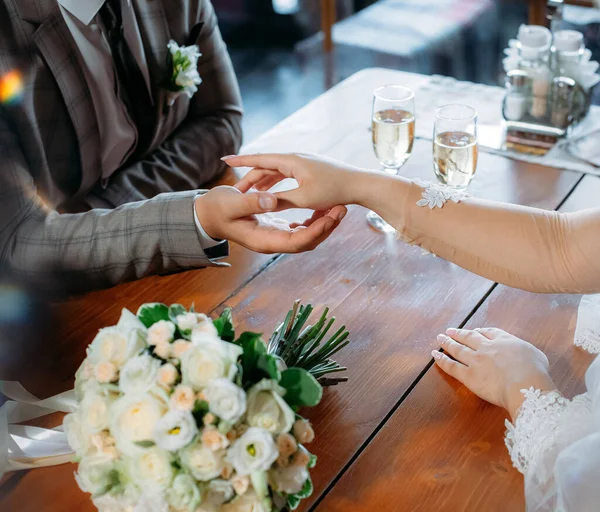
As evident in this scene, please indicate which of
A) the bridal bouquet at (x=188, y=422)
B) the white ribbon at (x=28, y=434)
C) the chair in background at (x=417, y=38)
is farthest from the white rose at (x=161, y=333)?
the chair in background at (x=417, y=38)

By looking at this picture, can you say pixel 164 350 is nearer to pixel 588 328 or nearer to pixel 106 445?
pixel 106 445

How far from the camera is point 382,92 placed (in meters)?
1.46

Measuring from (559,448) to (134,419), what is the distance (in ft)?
1.67

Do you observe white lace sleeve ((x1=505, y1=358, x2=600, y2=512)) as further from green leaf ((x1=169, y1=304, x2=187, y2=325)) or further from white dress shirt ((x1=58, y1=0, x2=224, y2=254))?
white dress shirt ((x1=58, y1=0, x2=224, y2=254))

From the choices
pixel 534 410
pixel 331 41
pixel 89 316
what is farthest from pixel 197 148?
pixel 331 41

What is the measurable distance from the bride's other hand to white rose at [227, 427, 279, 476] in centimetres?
41

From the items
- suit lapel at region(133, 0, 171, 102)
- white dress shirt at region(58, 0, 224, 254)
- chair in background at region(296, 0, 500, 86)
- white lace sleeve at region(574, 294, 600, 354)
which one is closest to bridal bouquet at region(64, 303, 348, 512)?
white lace sleeve at region(574, 294, 600, 354)

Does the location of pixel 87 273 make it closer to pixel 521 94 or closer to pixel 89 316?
pixel 89 316

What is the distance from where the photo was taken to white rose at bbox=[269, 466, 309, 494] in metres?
0.70

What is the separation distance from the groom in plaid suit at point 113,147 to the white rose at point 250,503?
0.52m

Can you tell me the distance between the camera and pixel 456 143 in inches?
53.2

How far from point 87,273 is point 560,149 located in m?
0.99

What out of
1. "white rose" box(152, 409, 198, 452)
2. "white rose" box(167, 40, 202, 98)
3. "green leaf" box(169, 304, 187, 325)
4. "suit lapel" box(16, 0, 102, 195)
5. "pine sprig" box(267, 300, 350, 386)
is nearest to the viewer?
"white rose" box(152, 409, 198, 452)

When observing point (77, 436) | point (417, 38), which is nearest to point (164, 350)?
point (77, 436)
